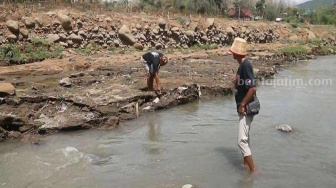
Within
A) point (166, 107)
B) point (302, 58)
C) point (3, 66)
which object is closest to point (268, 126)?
point (166, 107)

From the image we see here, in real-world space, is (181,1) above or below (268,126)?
above

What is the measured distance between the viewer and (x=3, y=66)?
13266 millimetres

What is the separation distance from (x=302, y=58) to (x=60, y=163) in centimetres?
1938

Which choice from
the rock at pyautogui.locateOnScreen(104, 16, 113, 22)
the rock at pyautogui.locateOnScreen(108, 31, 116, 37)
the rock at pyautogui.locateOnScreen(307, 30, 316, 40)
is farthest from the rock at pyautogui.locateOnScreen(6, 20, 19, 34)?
the rock at pyautogui.locateOnScreen(307, 30, 316, 40)

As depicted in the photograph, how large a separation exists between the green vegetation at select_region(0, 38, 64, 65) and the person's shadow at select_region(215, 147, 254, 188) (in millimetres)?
9985

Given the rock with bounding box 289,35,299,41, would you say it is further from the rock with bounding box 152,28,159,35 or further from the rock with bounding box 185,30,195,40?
the rock with bounding box 152,28,159,35

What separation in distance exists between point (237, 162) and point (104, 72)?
7.48 meters

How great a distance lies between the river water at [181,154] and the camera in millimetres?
5242

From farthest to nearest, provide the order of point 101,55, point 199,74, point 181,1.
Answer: point 181,1, point 101,55, point 199,74

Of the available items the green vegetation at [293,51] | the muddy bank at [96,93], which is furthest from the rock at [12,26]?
the green vegetation at [293,51]

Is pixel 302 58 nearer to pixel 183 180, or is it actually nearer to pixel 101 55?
pixel 101 55

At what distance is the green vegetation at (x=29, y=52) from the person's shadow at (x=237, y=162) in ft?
32.8

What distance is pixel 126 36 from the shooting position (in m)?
18.7

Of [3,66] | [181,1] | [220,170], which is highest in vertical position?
[181,1]
